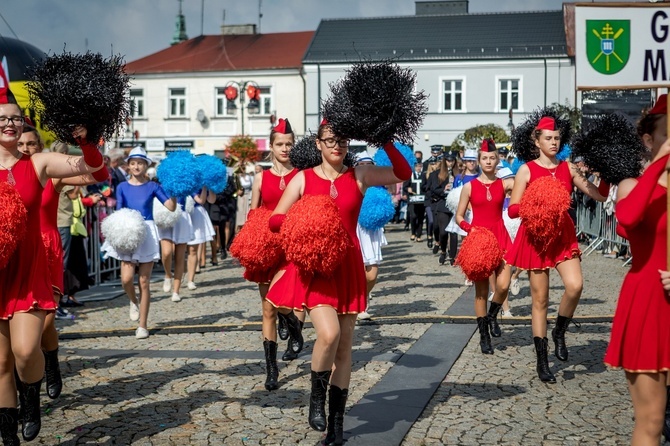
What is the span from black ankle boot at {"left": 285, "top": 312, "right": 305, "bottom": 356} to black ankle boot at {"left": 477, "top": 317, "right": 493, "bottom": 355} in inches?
66.9

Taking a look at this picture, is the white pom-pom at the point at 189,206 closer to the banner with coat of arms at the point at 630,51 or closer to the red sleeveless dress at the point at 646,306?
the banner with coat of arms at the point at 630,51

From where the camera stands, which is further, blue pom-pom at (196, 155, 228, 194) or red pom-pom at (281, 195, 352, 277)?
blue pom-pom at (196, 155, 228, 194)

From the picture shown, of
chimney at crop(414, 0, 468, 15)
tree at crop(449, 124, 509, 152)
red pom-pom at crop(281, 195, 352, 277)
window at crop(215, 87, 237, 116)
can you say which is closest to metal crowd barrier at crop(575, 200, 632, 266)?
red pom-pom at crop(281, 195, 352, 277)

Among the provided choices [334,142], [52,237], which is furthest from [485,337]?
[52,237]

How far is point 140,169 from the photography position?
9711mm

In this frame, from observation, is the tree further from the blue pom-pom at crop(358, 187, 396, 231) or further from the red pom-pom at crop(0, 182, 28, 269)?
the red pom-pom at crop(0, 182, 28, 269)

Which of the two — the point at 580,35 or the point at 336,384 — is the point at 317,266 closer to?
the point at 336,384

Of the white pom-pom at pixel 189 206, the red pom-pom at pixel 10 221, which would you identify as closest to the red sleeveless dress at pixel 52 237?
the red pom-pom at pixel 10 221

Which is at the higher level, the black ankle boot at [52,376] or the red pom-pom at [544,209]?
the red pom-pom at [544,209]

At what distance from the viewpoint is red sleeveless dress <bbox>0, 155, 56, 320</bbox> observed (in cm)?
489

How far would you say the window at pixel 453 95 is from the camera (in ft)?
165

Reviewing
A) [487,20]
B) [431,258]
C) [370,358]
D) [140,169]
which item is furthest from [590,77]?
[487,20]

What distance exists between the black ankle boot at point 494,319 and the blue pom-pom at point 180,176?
170 inches

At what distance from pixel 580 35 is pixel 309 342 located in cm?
516
